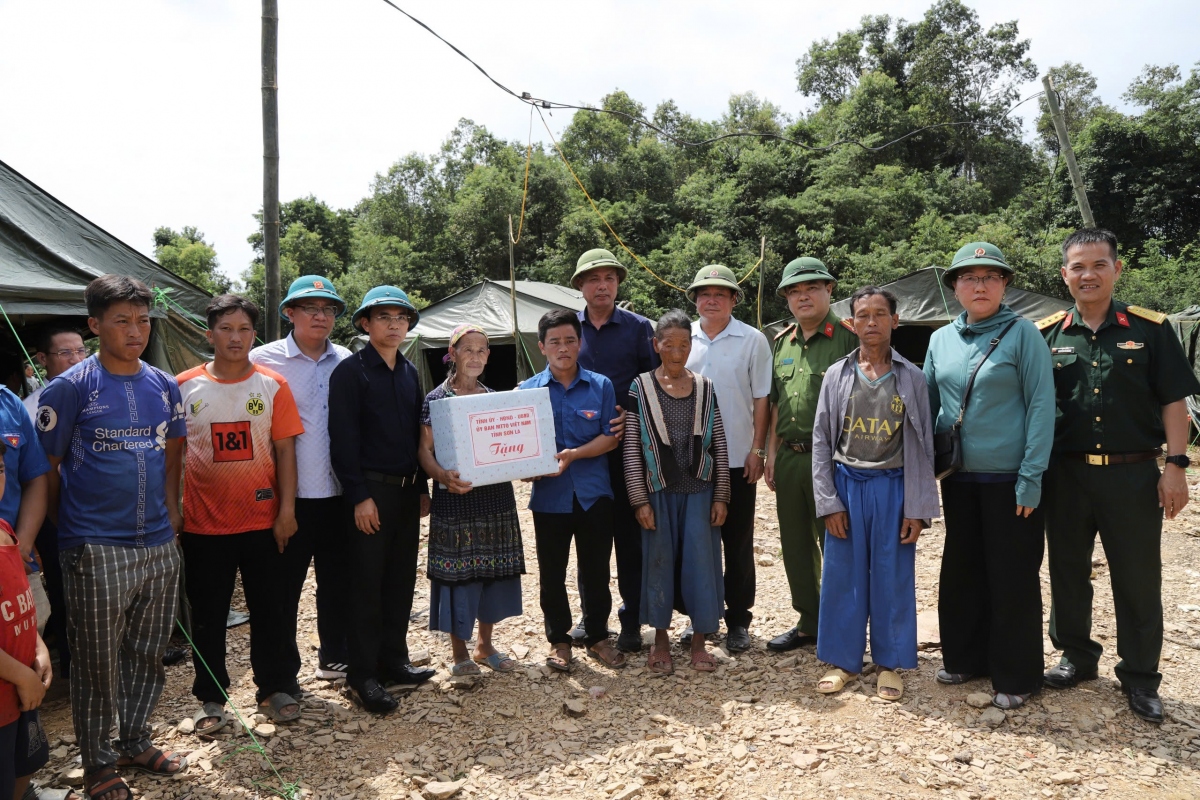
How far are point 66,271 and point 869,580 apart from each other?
4763mm

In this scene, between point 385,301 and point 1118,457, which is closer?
point 1118,457

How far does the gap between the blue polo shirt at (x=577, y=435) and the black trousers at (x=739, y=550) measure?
0.75 metres

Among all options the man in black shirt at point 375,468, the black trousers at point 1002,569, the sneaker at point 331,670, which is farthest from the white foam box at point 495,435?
the black trousers at point 1002,569

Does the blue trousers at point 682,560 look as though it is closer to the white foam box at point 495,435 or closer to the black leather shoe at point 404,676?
the white foam box at point 495,435

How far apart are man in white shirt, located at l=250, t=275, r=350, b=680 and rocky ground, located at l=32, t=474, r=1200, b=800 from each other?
1.78 feet

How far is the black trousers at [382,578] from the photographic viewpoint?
145 inches

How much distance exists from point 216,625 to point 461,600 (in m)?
1.13

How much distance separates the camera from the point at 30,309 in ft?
13.5

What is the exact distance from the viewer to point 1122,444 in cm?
351

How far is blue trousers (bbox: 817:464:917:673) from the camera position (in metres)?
3.72

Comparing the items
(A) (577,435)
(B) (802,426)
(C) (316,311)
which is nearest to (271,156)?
(C) (316,311)

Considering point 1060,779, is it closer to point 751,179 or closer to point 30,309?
point 30,309

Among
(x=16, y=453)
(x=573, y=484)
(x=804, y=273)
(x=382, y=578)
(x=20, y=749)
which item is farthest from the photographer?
(x=804, y=273)

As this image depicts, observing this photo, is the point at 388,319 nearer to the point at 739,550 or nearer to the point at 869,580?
the point at 739,550
